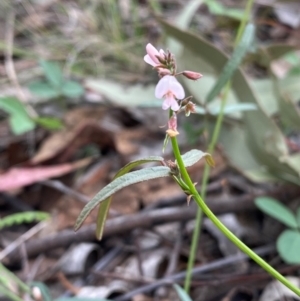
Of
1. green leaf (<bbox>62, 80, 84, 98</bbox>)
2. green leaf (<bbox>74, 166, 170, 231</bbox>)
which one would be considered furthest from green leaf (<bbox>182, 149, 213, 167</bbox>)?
green leaf (<bbox>62, 80, 84, 98</bbox>)

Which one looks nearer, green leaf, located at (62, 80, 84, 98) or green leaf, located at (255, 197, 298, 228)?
green leaf, located at (255, 197, 298, 228)

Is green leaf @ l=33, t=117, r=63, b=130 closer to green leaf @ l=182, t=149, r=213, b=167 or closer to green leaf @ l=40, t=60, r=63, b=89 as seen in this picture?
green leaf @ l=40, t=60, r=63, b=89

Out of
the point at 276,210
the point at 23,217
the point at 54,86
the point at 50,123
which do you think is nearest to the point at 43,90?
the point at 54,86

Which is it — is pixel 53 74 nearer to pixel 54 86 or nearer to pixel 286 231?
pixel 54 86

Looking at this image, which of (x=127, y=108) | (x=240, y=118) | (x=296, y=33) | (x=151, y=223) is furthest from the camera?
(x=296, y=33)

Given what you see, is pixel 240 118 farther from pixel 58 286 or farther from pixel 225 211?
pixel 58 286

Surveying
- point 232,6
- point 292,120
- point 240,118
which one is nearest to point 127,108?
point 240,118

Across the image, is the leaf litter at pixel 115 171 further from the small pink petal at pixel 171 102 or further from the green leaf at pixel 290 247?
the small pink petal at pixel 171 102
